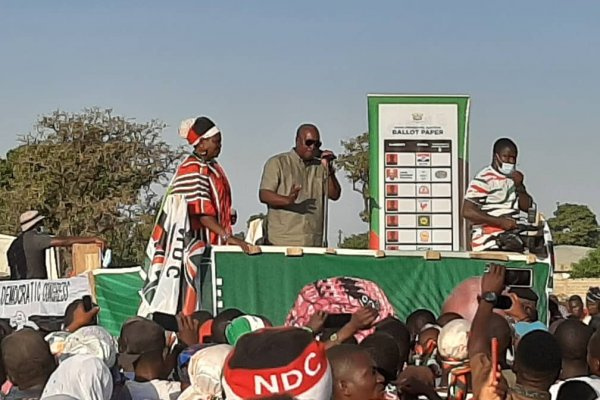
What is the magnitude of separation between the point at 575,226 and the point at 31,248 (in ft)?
180

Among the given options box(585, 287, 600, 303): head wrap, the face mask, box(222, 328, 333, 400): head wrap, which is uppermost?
the face mask

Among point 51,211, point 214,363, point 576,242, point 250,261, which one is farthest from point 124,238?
point 576,242

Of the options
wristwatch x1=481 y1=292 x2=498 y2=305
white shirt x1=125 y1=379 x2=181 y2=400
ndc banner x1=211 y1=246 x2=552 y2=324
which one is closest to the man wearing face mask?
ndc banner x1=211 y1=246 x2=552 y2=324

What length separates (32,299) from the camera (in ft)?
34.4

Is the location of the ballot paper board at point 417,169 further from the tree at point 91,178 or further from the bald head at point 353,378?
the tree at point 91,178

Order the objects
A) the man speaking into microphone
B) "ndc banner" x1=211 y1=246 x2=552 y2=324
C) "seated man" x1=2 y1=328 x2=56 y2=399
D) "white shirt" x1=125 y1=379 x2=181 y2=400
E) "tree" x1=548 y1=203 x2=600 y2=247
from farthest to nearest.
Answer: "tree" x1=548 y1=203 x2=600 y2=247, the man speaking into microphone, "ndc banner" x1=211 y1=246 x2=552 y2=324, "white shirt" x1=125 y1=379 x2=181 y2=400, "seated man" x1=2 y1=328 x2=56 y2=399

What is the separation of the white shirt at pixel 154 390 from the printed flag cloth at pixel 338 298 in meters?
2.64

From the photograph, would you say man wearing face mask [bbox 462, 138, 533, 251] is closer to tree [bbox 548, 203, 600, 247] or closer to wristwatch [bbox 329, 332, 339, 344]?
wristwatch [bbox 329, 332, 339, 344]

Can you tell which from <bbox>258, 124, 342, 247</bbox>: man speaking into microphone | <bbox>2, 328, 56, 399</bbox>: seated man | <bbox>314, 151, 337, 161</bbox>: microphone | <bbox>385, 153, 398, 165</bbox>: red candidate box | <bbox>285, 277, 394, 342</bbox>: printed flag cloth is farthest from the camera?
<bbox>385, 153, 398, 165</bbox>: red candidate box

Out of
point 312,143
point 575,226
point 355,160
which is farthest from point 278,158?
point 575,226

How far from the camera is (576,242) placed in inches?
2432

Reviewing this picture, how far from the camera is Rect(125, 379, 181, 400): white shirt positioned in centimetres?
548

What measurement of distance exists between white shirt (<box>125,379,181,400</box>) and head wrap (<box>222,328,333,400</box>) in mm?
2193

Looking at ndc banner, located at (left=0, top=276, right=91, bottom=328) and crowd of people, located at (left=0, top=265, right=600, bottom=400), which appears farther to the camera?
ndc banner, located at (left=0, top=276, right=91, bottom=328)
